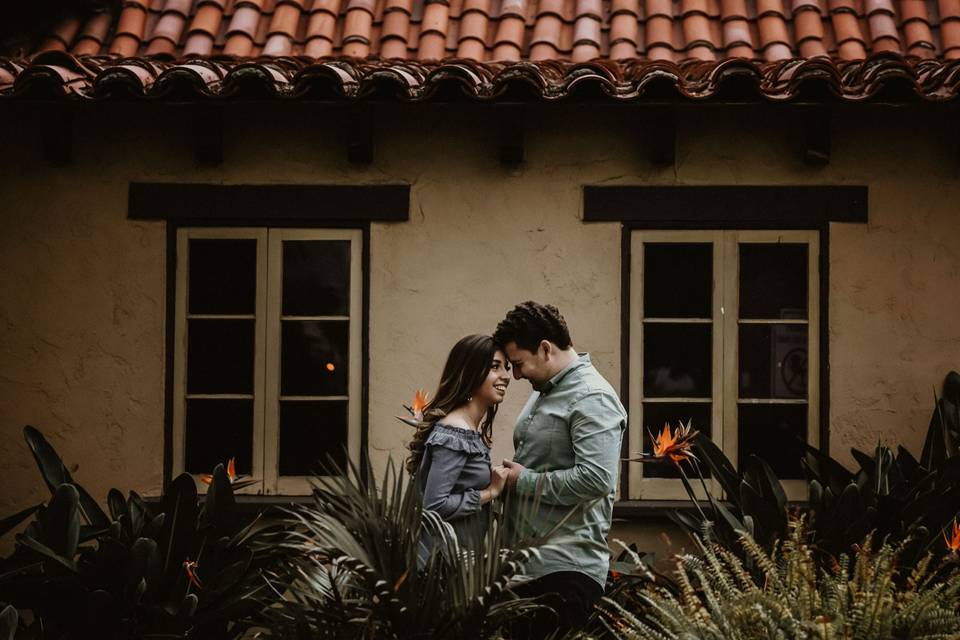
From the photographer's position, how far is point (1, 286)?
21.1 ft

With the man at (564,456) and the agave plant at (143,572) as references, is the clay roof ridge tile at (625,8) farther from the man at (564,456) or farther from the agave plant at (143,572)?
the agave plant at (143,572)

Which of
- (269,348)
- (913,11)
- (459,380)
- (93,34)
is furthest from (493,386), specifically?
(913,11)

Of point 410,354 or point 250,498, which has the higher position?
point 410,354

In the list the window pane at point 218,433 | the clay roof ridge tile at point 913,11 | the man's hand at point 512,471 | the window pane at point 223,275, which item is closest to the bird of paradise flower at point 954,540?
the man's hand at point 512,471

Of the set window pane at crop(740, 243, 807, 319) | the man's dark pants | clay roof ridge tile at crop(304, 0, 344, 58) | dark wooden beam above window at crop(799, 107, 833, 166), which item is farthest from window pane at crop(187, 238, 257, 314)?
dark wooden beam above window at crop(799, 107, 833, 166)

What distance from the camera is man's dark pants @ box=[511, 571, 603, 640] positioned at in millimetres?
4270

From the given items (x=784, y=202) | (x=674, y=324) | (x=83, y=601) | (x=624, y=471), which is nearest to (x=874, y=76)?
(x=784, y=202)

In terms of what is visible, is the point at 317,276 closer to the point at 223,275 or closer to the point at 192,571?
the point at 223,275

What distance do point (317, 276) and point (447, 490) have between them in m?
2.50

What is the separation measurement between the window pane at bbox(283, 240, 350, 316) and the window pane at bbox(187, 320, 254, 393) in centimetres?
32

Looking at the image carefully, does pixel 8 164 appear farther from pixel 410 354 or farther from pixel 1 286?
pixel 410 354

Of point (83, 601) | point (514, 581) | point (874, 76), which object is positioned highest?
point (874, 76)

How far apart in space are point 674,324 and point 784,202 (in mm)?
876

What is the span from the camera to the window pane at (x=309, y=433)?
6.43 metres
